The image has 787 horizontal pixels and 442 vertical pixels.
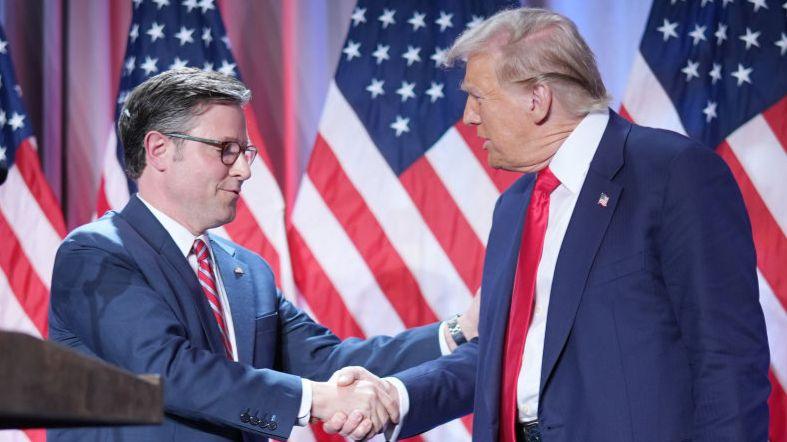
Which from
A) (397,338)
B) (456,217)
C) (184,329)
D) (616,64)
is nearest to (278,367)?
(397,338)

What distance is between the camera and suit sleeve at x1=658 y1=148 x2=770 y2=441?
5.66 ft

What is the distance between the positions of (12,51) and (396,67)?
173 centimetres

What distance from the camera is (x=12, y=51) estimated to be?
4223mm

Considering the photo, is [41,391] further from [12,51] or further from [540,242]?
[12,51]

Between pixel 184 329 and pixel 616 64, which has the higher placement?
pixel 616 64

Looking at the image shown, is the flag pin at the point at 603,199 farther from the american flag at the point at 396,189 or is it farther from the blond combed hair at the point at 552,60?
the american flag at the point at 396,189

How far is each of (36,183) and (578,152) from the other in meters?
2.48

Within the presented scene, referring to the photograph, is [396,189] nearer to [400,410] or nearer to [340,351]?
[340,351]

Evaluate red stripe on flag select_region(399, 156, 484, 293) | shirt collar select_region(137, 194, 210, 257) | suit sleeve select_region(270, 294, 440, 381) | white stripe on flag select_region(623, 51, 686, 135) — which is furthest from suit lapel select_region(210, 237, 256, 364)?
white stripe on flag select_region(623, 51, 686, 135)

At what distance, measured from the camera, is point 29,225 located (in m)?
3.75

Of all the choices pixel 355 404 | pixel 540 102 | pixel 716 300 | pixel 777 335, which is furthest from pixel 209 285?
pixel 777 335

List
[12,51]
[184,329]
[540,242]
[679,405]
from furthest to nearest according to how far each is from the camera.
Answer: [12,51] < [184,329] < [540,242] < [679,405]

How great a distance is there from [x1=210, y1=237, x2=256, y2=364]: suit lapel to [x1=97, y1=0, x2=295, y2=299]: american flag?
0.91 meters

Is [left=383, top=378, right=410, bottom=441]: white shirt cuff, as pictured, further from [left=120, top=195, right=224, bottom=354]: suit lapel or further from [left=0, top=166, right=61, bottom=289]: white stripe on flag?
[left=0, top=166, right=61, bottom=289]: white stripe on flag
